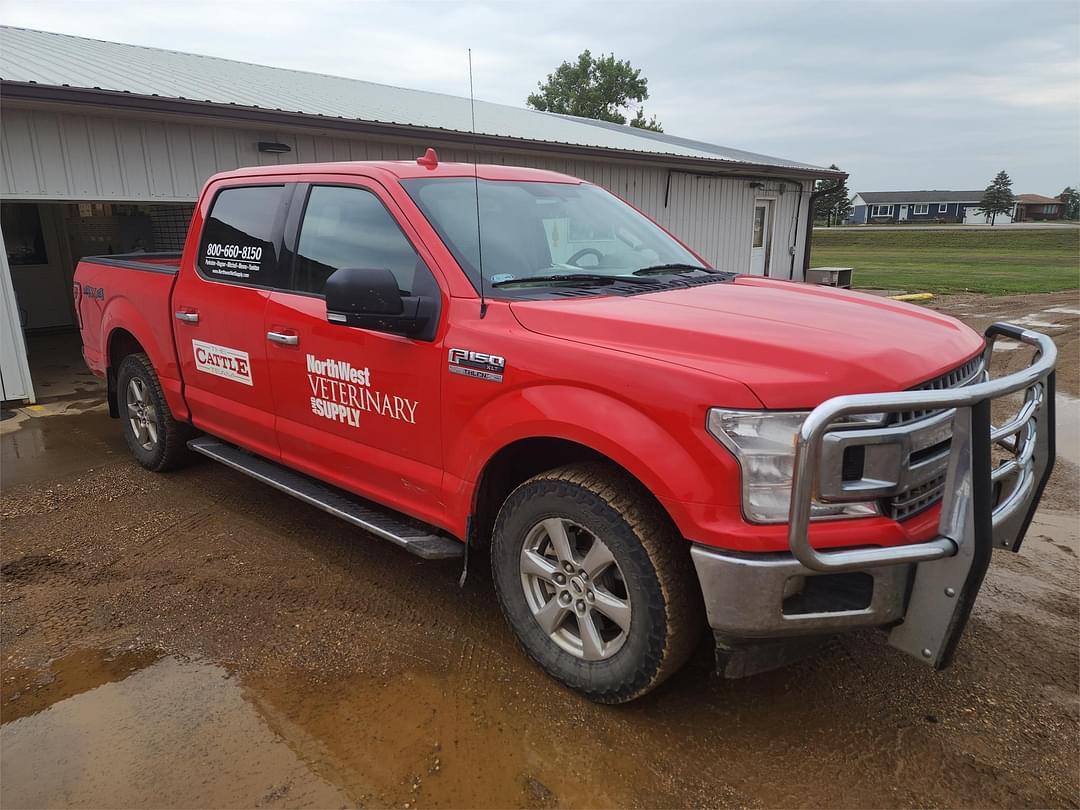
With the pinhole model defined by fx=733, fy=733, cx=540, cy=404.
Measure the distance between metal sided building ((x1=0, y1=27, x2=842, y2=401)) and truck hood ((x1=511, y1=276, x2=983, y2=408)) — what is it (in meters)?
1.63

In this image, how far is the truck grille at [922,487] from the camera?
2.20m

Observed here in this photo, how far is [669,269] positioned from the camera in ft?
11.7

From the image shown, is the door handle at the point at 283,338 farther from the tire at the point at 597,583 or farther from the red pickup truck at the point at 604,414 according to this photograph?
the tire at the point at 597,583

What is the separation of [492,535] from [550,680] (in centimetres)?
60

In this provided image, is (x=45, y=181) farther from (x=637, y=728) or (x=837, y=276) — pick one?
(x=837, y=276)

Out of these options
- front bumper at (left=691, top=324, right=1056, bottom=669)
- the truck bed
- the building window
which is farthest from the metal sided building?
front bumper at (left=691, top=324, right=1056, bottom=669)

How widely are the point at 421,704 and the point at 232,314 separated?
2.35 meters

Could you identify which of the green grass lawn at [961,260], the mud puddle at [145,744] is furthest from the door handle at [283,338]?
the green grass lawn at [961,260]

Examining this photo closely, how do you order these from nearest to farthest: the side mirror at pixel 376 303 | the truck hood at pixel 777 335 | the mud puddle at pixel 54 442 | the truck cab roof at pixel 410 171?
the truck hood at pixel 777 335 < the side mirror at pixel 376 303 < the truck cab roof at pixel 410 171 < the mud puddle at pixel 54 442

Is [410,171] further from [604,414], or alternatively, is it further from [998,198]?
[998,198]

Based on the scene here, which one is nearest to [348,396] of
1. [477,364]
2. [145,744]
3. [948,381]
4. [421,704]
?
[477,364]

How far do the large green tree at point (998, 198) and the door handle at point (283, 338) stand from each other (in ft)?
339

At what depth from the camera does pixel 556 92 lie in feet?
173

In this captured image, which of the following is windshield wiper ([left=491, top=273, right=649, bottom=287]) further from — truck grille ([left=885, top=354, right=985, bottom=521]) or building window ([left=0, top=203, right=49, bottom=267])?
building window ([left=0, top=203, right=49, bottom=267])
